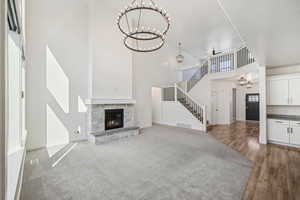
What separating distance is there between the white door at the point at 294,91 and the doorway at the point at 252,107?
5.16 metres

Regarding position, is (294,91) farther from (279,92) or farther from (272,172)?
(272,172)

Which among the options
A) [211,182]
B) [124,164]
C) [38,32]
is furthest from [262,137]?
[38,32]

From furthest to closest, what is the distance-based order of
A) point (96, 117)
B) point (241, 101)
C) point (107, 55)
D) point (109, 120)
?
point (241, 101) < point (109, 120) < point (107, 55) < point (96, 117)

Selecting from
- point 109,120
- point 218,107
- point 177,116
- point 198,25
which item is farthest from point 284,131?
point 109,120

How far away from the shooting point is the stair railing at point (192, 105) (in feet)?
21.8

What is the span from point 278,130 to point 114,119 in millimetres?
5817

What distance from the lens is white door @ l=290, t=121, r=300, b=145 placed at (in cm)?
414

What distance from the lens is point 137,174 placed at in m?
2.72

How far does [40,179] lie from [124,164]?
5.13 ft

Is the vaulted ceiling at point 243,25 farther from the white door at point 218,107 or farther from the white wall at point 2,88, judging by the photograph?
the white door at point 218,107

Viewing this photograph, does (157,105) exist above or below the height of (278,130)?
above

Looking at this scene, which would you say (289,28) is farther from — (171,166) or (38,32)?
(38,32)

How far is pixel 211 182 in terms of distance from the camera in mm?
2422

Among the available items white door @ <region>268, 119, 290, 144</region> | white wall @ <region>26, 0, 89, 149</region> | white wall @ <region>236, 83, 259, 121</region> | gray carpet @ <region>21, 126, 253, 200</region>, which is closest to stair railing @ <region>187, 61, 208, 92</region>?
white wall @ <region>236, 83, 259, 121</region>
